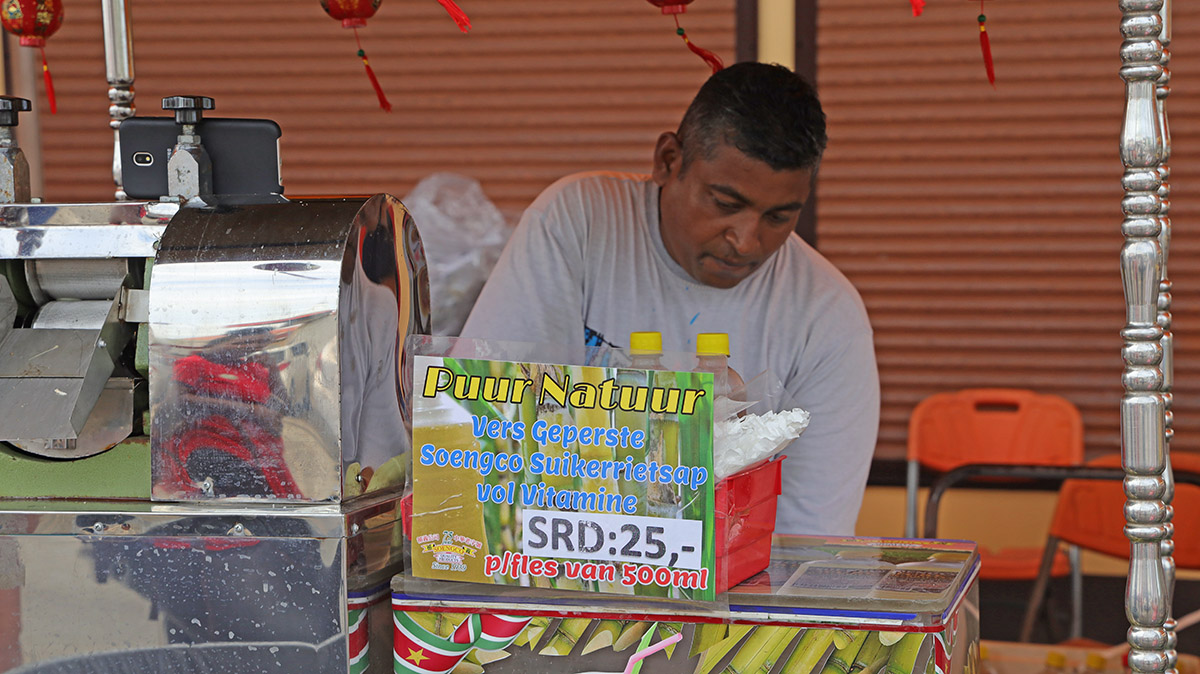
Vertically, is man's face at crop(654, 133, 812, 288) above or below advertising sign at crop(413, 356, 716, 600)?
above

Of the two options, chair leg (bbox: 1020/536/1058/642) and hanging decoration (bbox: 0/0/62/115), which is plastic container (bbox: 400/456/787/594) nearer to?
hanging decoration (bbox: 0/0/62/115)

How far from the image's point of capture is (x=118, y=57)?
5.83ft

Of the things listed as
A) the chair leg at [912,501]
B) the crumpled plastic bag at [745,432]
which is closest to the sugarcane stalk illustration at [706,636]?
the crumpled plastic bag at [745,432]

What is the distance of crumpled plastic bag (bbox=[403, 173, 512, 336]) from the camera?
106 inches

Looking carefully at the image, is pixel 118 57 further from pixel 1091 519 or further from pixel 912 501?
pixel 1091 519

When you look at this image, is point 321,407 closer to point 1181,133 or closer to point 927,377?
point 927,377

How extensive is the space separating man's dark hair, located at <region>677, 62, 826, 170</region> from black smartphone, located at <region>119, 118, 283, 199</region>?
0.71 m

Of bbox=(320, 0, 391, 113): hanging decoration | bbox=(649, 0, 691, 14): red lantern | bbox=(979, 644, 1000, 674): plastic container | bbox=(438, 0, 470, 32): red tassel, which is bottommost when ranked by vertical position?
bbox=(979, 644, 1000, 674): plastic container

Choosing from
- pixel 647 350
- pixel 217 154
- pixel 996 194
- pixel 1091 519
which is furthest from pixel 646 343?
Result: pixel 996 194

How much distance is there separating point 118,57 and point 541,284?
2.45ft

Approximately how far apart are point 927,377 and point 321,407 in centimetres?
337

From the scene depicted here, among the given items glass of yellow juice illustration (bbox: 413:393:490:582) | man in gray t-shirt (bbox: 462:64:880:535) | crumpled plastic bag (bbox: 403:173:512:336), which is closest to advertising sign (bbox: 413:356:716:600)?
glass of yellow juice illustration (bbox: 413:393:490:582)

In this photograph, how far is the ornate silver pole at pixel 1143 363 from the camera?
119cm

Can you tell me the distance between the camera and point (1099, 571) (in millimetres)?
4156
